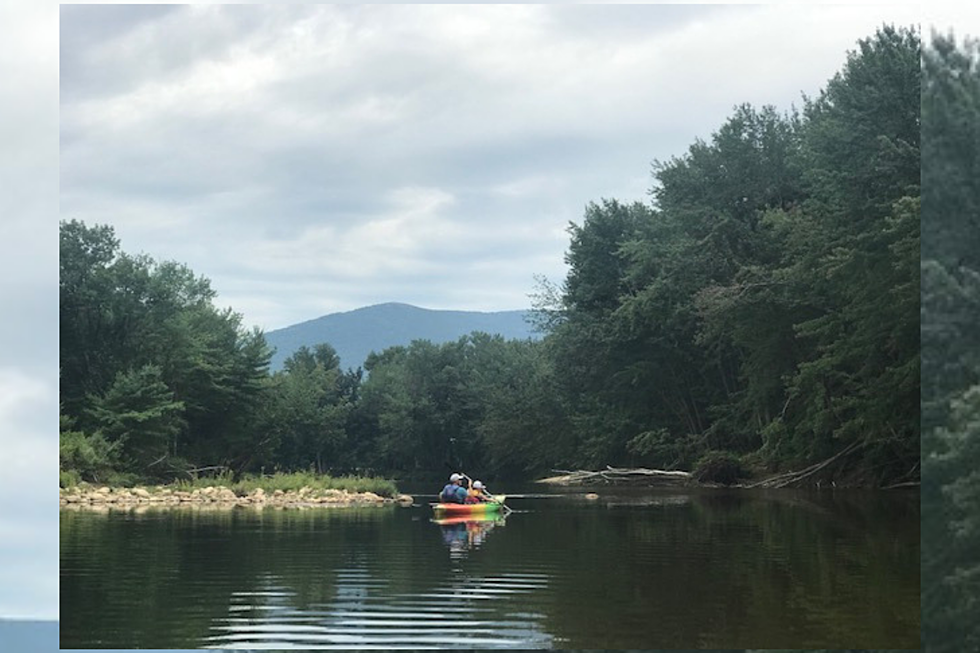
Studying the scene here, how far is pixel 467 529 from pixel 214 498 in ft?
22.7

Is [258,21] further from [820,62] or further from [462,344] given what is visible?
[820,62]

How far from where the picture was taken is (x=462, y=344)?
21828mm

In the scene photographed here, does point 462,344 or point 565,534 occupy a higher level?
point 462,344

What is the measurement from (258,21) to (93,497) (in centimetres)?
853

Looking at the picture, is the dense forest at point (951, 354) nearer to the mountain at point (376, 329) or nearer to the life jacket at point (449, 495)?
the life jacket at point (449, 495)

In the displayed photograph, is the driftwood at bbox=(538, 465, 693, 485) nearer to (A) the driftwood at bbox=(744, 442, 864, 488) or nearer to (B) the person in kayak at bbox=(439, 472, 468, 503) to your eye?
(A) the driftwood at bbox=(744, 442, 864, 488)

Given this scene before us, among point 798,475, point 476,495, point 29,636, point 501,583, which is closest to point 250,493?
point 476,495

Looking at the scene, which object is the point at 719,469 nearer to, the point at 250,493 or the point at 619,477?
the point at 619,477

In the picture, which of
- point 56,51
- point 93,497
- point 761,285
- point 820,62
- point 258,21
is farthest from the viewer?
point 761,285

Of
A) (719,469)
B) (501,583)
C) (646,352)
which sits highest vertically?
(646,352)

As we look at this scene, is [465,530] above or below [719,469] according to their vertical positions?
below

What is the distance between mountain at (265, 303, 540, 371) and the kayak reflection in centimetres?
401

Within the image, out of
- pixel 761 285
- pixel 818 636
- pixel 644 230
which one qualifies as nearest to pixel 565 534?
pixel 818 636

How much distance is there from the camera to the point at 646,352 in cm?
2766
